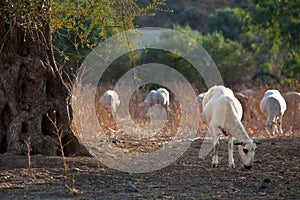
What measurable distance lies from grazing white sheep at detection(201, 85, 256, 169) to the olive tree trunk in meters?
2.19

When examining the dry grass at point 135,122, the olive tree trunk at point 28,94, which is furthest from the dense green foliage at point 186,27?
the dry grass at point 135,122

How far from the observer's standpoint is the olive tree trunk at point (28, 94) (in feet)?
31.0

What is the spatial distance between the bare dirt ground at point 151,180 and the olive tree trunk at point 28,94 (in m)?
0.41

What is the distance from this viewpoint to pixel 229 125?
393 inches

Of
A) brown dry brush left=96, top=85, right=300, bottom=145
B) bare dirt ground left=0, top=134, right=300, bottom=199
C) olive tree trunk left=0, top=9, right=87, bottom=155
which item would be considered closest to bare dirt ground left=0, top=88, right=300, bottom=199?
bare dirt ground left=0, top=134, right=300, bottom=199

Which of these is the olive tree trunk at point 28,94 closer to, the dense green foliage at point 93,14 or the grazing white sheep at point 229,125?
the dense green foliage at point 93,14

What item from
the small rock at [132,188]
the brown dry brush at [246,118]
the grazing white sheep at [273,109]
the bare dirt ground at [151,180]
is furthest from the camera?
the grazing white sheep at [273,109]

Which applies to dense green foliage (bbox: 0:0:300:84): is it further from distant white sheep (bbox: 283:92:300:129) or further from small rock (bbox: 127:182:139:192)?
distant white sheep (bbox: 283:92:300:129)

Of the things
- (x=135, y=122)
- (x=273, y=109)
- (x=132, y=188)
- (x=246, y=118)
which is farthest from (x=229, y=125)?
(x=246, y=118)

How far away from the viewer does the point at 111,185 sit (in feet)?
26.7

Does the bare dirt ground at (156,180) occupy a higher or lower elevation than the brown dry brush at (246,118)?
lower

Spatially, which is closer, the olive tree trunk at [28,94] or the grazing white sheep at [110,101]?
the olive tree trunk at [28,94]

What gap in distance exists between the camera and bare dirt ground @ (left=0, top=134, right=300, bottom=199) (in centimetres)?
752

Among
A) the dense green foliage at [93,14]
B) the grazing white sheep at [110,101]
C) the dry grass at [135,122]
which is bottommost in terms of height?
the dry grass at [135,122]
